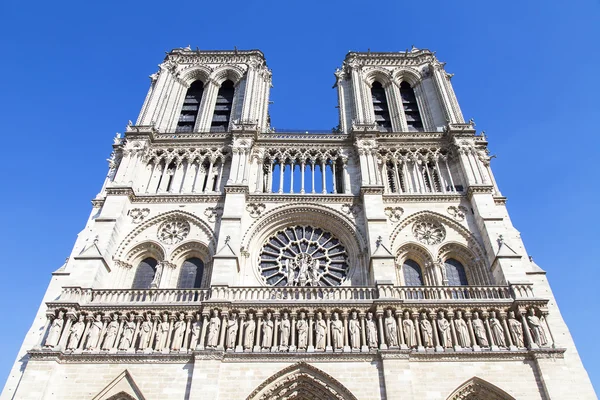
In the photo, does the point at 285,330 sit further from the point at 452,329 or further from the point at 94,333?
the point at 94,333

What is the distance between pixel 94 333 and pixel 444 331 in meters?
10.1

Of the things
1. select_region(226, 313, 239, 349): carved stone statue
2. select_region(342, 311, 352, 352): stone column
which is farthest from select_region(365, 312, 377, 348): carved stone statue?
select_region(226, 313, 239, 349): carved stone statue

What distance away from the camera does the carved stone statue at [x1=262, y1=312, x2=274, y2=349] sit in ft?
43.3

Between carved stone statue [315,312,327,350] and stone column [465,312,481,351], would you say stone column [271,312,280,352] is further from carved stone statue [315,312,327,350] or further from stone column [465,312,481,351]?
stone column [465,312,481,351]

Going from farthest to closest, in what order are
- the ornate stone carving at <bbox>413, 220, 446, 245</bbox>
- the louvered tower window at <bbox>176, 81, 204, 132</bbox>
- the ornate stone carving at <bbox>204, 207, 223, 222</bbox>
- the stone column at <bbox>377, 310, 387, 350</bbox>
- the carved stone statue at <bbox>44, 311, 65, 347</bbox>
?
the louvered tower window at <bbox>176, 81, 204, 132</bbox> → the ornate stone carving at <bbox>204, 207, 223, 222</bbox> → the ornate stone carving at <bbox>413, 220, 446, 245</bbox> → the carved stone statue at <bbox>44, 311, 65, 347</bbox> → the stone column at <bbox>377, 310, 387, 350</bbox>

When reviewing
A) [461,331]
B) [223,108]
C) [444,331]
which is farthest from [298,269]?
[223,108]

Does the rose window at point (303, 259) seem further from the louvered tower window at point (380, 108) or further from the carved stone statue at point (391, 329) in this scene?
the louvered tower window at point (380, 108)

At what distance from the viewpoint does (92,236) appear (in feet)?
54.1

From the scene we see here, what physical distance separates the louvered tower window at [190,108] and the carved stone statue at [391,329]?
13.3m

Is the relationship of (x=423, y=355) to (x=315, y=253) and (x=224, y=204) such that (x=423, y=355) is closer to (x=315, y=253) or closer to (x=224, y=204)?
(x=315, y=253)

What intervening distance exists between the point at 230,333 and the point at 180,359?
1514mm

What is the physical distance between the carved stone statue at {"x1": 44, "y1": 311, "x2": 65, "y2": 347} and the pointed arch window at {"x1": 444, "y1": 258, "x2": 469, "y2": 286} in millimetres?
12448

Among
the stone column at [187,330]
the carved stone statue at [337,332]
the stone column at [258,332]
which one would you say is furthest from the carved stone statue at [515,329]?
the stone column at [187,330]

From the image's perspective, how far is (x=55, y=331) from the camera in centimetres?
1339
